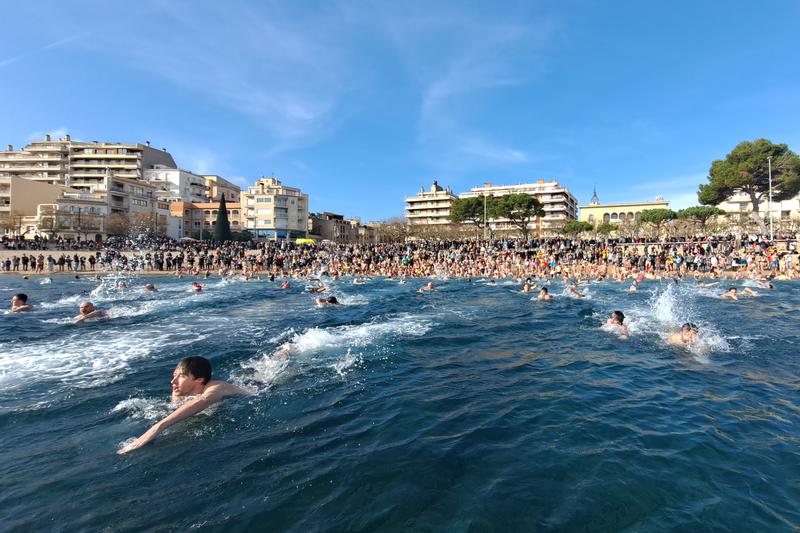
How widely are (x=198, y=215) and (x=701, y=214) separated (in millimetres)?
78753

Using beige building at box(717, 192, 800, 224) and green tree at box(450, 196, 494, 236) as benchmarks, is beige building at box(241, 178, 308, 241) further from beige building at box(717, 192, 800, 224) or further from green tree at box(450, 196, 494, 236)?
beige building at box(717, 192, 800, 224)

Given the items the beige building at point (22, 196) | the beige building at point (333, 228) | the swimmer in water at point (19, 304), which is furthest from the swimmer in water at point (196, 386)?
the beige building at point (333, 228)

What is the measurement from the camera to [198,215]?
78688mm

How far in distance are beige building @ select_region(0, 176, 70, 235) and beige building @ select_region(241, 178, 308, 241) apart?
1049 inches

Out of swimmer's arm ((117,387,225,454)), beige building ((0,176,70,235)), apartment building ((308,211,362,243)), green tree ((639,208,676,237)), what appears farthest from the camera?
apartment building ((308,211,362,243))

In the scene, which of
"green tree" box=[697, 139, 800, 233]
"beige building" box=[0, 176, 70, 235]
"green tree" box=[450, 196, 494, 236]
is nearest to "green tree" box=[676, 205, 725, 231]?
"green tree" box=[697, 139, 800, 233]

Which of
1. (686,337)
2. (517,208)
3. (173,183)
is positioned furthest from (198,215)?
(686,337)

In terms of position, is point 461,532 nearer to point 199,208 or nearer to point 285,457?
point 285,457

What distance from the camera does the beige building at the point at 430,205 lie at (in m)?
98.4

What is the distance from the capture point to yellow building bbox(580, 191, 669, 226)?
259 ft

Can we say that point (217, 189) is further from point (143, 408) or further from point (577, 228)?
point (143, 408)

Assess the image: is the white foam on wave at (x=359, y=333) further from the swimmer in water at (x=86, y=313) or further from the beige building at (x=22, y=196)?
the beige building at (x=22, y=196)

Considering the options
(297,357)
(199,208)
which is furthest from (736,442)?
(199,208)

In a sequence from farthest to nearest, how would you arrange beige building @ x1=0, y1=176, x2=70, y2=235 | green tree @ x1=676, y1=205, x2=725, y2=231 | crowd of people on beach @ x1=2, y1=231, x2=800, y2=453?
beige building @ x1=0, y1=176, x2=70, y2=235, green tree @ x1=676, y1=205, x2=725, y2=231, crowd of people on beach @ x1=2, y1=231, x2=800, y2=453
